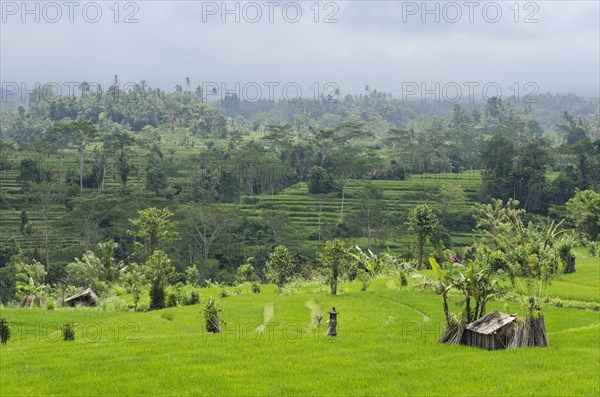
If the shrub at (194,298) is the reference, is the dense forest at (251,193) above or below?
above

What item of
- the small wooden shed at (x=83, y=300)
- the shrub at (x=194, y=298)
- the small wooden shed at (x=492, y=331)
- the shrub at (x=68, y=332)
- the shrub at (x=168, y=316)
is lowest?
the small wooden shed at (x=83, y=300)

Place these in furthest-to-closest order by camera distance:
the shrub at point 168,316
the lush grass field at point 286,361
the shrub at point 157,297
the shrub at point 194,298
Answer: the shrub at point 194,298 < the shrub at point 157,297 < the shrub at point 168,316 < the lush grass field at point 286,361

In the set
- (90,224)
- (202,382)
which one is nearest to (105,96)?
(90,224)

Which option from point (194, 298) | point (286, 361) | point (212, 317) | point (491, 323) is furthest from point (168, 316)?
point (491, 323)

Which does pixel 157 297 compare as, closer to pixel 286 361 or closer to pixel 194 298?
pixel 194 298

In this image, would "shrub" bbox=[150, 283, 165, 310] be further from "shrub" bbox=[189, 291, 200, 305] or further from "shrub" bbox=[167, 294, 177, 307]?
"shrub" bbox=[189, 291, 200, 305]

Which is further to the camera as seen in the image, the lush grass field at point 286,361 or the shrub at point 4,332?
the shrub at point 4,332

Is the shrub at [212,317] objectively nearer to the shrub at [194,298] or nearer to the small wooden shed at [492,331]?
the small wooden shed at [492,331]

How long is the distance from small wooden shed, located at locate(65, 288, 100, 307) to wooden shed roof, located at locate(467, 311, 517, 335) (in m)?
24.8

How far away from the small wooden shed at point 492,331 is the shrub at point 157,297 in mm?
18881

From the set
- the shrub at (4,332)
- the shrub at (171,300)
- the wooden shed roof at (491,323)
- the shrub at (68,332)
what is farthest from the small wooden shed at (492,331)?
the shrub at (171,300)

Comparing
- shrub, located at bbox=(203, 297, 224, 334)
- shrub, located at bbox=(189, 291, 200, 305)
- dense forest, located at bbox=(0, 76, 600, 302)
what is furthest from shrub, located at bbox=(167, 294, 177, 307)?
shrub, located at bbox=(203, 297, 224, 334)

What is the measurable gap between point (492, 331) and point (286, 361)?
21.3 ft

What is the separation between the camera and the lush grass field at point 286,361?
15.5m
